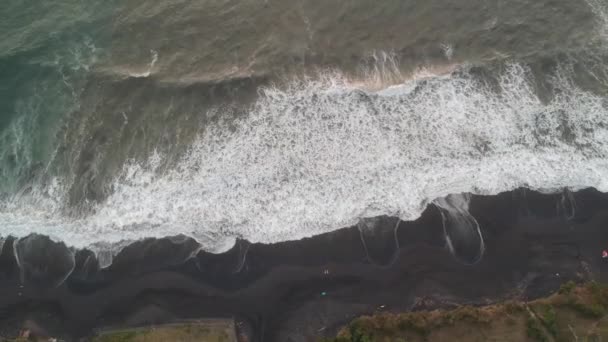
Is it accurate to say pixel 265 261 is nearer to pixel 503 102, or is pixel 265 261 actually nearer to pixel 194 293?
pixel 194 293

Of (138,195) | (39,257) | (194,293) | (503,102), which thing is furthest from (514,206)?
(39,257)

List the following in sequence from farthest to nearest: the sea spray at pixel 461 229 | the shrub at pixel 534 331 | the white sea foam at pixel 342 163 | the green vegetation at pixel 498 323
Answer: the white sea foam at pixel 342 163 < the sea spray at pixel 461 229 < the green vegetation at pixel 498 323 < the shrub at pixel 534 331

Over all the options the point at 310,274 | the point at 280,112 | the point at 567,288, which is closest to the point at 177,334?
the point at 310,274

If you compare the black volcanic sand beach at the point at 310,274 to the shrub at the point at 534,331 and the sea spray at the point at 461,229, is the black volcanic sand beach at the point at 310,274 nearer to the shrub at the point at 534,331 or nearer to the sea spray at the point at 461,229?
the sea spray at the point at 461,229

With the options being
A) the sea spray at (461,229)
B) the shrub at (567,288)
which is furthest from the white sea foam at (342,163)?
the shrub at (567,288)

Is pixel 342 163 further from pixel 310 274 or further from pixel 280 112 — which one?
pixel 310 274

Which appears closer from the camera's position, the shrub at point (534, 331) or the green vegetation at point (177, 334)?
the shrub at point (534, 331)

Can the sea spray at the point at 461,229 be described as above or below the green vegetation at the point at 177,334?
above
